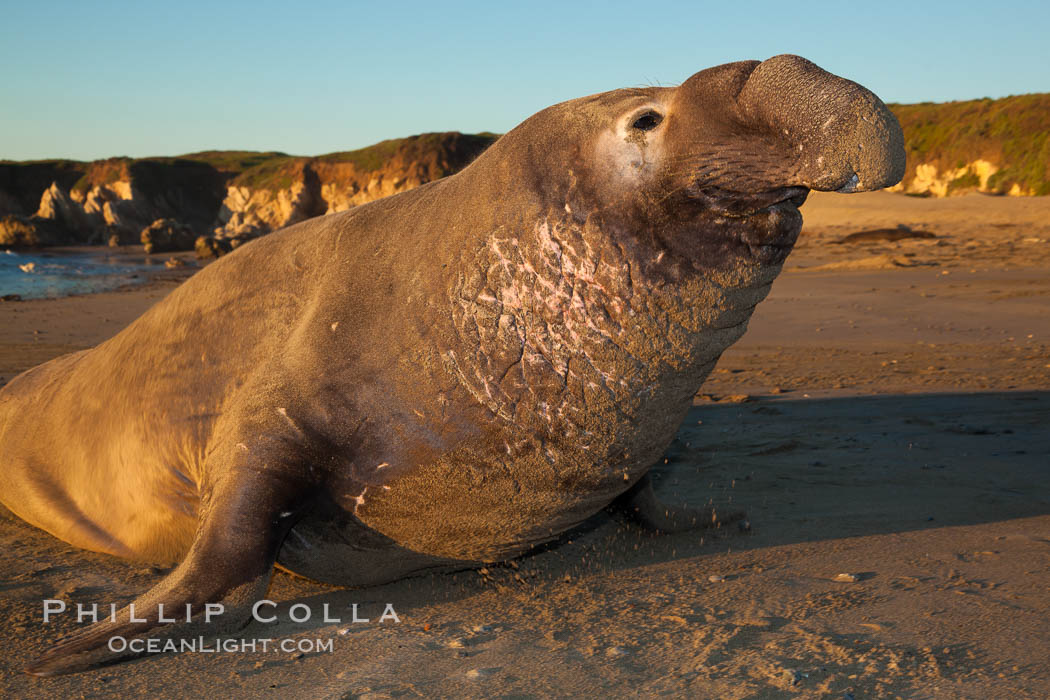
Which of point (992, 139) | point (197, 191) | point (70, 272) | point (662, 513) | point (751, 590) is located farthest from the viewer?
point (197, 191)

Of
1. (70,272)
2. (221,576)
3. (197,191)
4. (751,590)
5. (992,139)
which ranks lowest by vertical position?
(751,590)

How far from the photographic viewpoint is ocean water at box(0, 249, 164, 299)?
21.6 m

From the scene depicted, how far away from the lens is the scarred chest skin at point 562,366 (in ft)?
9.34

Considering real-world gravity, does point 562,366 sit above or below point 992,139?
below

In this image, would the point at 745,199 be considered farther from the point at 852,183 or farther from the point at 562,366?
the point at 562,366

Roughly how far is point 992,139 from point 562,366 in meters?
41.9

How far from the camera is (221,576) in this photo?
123 inches

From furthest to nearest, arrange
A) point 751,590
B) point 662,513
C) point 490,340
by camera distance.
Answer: point 662,513 < point 751,590 < point 490,340

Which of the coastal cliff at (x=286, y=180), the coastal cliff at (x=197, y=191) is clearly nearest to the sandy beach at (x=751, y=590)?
the coastal cliff at (x=286, y=180)

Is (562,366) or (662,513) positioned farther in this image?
(662,513)

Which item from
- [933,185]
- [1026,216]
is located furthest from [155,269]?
[933,185]

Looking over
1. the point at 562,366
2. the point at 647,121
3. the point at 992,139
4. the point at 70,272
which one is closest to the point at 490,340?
the point at 562,366

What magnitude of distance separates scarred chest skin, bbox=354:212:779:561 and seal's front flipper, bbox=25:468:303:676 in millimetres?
329

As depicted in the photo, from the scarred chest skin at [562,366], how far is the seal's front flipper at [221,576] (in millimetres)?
329
